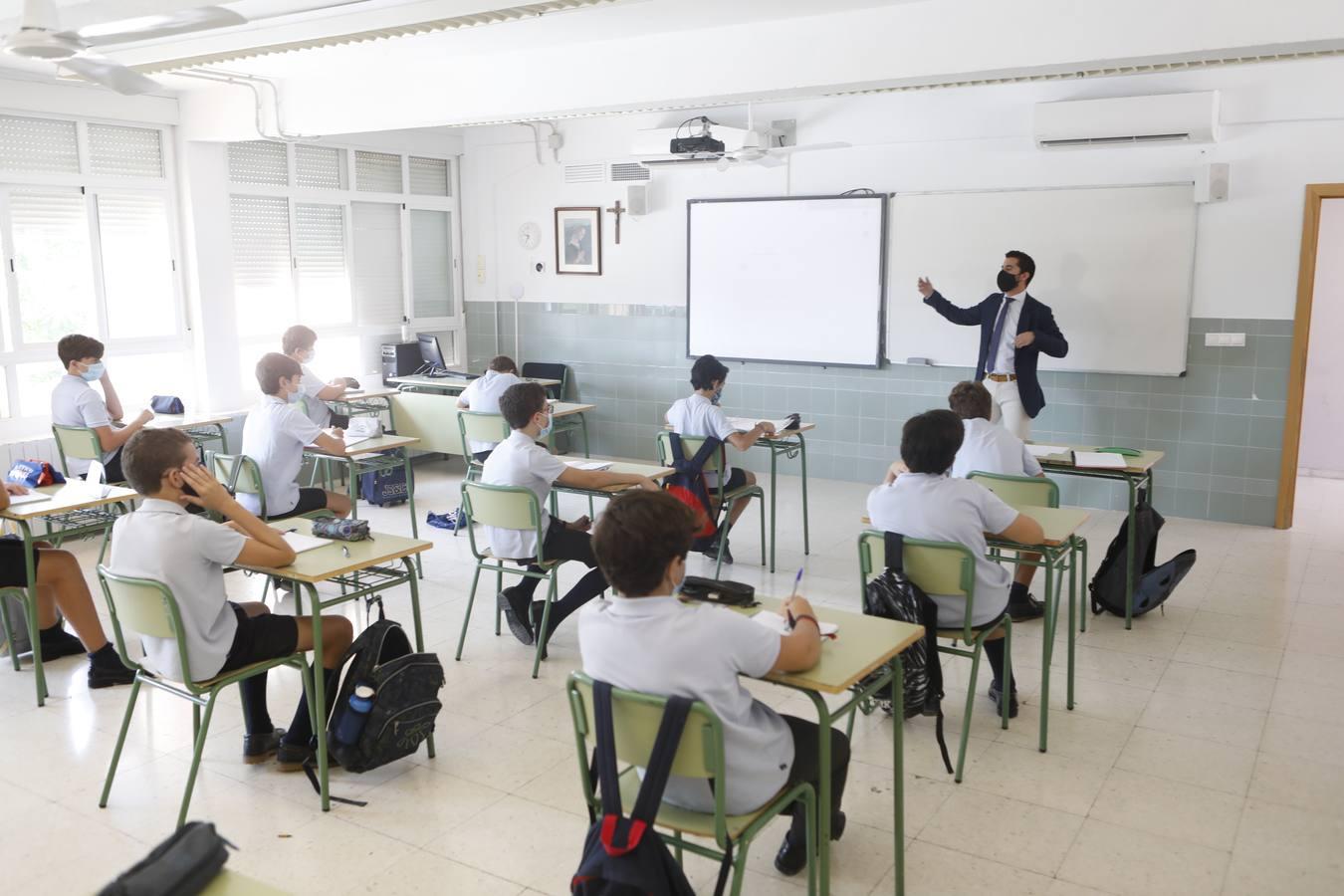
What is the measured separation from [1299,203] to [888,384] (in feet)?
9.66

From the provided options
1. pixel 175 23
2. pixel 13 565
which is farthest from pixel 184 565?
pixel 175 23

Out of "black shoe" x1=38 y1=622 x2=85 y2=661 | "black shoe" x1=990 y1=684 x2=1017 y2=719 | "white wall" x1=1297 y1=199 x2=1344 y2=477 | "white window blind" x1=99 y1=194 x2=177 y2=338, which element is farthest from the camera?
"white wall" x1=1297 y1=199 x2=1344 y2=477

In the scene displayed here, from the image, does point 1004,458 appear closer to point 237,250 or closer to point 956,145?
point 956,145

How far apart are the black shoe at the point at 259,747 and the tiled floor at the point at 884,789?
0.05 metres

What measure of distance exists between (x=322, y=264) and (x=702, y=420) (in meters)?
4.64

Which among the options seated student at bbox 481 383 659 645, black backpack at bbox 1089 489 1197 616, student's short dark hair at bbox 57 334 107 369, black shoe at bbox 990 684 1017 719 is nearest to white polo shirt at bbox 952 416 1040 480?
black backpack at bbox 1089 489 1197 616

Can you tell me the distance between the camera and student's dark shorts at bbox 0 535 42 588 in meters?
4.23

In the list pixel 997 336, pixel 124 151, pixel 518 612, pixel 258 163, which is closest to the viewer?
pixel 518 612

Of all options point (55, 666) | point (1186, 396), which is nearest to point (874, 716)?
point (55, 666)

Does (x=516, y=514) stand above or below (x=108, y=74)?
below

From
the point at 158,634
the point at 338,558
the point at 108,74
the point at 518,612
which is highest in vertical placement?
the point at 108,74

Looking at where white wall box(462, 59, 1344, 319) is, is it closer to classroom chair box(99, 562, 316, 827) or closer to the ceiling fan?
the ceiling fan

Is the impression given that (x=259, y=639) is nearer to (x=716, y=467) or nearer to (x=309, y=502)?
(x=309, y=502)

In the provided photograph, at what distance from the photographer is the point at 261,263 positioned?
27.6 ft
